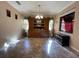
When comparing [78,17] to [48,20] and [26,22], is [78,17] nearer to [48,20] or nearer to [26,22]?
[48,20]

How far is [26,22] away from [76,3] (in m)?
7.46

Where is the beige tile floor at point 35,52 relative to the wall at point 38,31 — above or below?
below

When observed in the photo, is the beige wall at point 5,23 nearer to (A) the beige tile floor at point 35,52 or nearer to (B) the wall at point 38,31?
(A) the beige tile floor at point 35,52

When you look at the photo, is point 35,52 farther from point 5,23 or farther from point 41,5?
point 41,5

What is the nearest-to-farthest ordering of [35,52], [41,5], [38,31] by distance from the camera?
[35,52] → [41,5] → [38,31]

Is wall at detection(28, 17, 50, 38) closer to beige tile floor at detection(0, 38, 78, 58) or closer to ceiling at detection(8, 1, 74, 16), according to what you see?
ceiling at detection(8, 1, 74, 16)

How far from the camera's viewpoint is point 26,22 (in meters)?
11.8

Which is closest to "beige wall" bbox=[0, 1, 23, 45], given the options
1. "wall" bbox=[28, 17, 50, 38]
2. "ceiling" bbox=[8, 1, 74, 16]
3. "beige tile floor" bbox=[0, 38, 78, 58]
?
"ceiling" bbox=[8, 1, 74, 16]

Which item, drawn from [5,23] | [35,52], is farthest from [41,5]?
[35,52]

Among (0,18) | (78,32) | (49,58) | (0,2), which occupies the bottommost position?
(49,58)

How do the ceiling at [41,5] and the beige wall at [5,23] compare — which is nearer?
the beige wall at [5,23]

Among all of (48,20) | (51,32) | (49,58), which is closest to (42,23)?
(48,20)

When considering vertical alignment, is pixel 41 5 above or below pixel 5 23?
above

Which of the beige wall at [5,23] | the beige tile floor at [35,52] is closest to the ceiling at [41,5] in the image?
the beige wall at [5,23]
